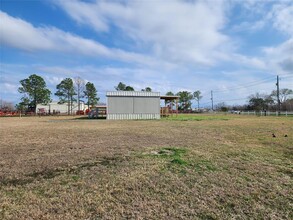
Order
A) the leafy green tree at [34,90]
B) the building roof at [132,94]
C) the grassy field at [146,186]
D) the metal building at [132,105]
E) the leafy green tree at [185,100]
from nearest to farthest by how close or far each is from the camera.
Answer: the grassy field at [146,186] → the building roof at [132,94] → the metal building at [132,105] → the leafy green tree at [34,90] → the leafy green tree at [185,100]

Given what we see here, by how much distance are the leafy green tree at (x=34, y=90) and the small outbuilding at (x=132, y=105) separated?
29.2 meters

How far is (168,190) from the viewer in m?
3.21

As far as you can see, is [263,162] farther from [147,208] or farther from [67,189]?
[67,189]

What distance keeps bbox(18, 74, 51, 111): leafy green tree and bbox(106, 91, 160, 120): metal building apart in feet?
95.9

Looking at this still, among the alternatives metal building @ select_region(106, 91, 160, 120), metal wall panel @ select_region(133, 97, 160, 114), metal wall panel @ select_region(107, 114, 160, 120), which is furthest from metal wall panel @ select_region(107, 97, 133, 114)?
metal wall panel @ select_region(133, 97, 160, 114)

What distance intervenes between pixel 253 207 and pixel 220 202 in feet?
1.29

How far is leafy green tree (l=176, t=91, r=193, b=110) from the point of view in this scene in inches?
2746

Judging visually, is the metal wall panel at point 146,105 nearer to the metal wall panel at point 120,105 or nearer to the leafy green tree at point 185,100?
the metal wall panel at point 120,105

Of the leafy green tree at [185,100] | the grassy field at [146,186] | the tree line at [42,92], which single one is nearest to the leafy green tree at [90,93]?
the tree line at [42,92]

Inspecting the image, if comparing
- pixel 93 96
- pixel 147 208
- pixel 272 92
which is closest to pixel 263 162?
pixel 147 208

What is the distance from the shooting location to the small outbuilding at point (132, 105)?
2314cm

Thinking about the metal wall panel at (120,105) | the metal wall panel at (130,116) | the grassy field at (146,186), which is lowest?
the grassy field at (146,186)

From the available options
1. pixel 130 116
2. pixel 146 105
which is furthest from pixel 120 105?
pixel 146 105

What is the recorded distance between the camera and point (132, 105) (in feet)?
78.8
